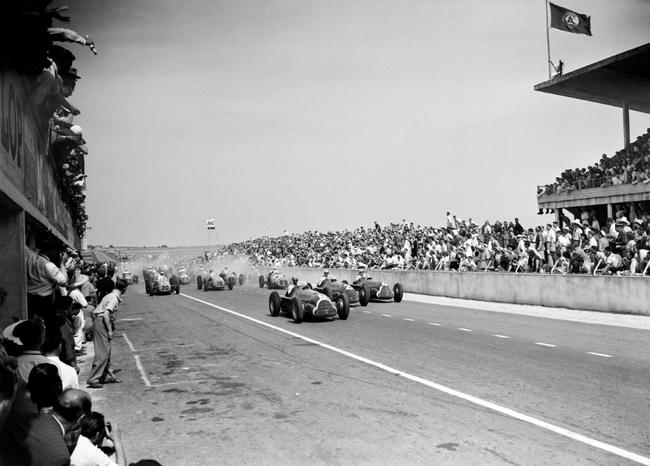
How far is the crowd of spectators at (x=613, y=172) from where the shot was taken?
3226 cm

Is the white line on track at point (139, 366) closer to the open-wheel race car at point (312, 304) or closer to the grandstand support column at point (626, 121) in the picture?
the open-wheel race car at point (312, 304)

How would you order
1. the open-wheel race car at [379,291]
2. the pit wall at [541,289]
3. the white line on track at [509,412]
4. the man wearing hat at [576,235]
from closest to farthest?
the white line on track at [509,412] → the pit wall at [541,289] → the man wearing hat at [576,235] → the open-wheel race car at [379,291]

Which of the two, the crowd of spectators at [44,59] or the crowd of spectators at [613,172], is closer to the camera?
the crowd of spectators at [44,59]

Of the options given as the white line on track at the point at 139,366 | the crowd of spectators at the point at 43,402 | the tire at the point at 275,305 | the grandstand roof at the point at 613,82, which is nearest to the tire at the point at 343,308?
the tire at the point at 275,305

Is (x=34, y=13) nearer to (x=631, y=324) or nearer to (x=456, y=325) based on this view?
(x=456, y=325)

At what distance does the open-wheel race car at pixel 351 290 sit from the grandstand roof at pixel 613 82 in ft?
77.5

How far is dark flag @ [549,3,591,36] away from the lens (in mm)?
36031

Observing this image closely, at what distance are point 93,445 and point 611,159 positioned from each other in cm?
3992

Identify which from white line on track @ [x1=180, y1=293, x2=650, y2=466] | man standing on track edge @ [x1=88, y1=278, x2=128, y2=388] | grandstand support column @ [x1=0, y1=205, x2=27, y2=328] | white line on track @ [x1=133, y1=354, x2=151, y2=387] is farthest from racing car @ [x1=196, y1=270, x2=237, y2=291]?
grandstand support column @ [x1=0, y1=205, x2=27, y2=328]

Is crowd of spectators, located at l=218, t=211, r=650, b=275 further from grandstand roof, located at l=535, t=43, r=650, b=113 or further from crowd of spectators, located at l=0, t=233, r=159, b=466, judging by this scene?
crowd of spectators, located at l=0, t=233, r=159, b=466

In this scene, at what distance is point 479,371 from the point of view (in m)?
9.23

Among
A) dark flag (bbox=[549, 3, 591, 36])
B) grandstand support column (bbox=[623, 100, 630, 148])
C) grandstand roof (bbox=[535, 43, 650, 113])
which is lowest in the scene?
grandstand support column (bbox=[623, 100, 630, 148])

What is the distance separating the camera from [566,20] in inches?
1421

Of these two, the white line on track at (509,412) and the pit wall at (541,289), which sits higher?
the pit wall at (541,289)
